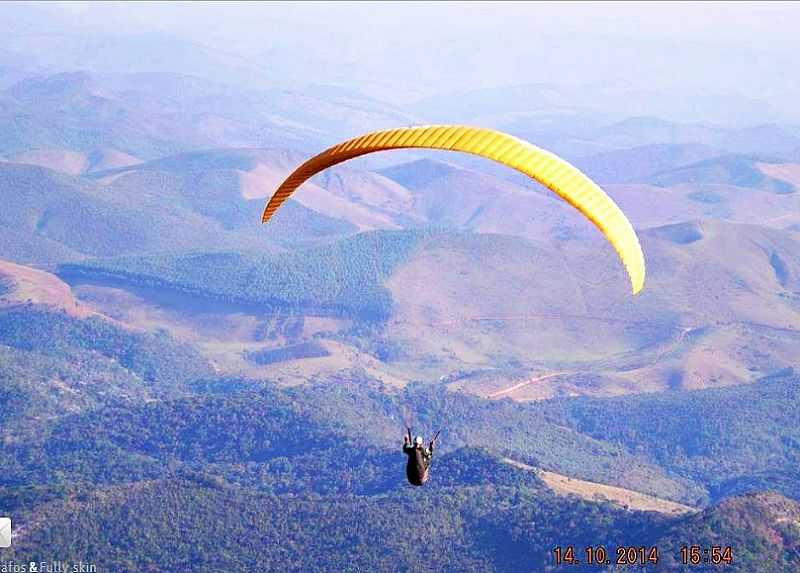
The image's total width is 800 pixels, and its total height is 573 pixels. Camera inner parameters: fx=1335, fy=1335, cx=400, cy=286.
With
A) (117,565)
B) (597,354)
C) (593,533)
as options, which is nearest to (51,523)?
(117,565)

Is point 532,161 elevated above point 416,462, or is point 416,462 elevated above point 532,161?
point 532,161

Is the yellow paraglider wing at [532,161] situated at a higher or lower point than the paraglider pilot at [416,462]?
higher

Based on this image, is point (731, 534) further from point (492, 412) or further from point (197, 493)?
point (492, 412)

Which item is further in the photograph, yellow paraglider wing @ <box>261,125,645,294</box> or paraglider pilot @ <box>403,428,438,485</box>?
Result: paraglider pilot @ <box>403,428,438,485</box>

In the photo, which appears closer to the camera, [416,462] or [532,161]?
[532,161]

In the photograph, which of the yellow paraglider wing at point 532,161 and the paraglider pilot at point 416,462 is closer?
the yellow paraglider wing at point 532,161

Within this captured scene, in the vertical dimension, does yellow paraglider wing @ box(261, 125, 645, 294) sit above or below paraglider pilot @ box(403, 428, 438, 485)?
above

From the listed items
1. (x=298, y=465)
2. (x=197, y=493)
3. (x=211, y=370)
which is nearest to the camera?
(x=197, y=493)

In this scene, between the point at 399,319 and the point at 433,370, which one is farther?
the point at 399,319
